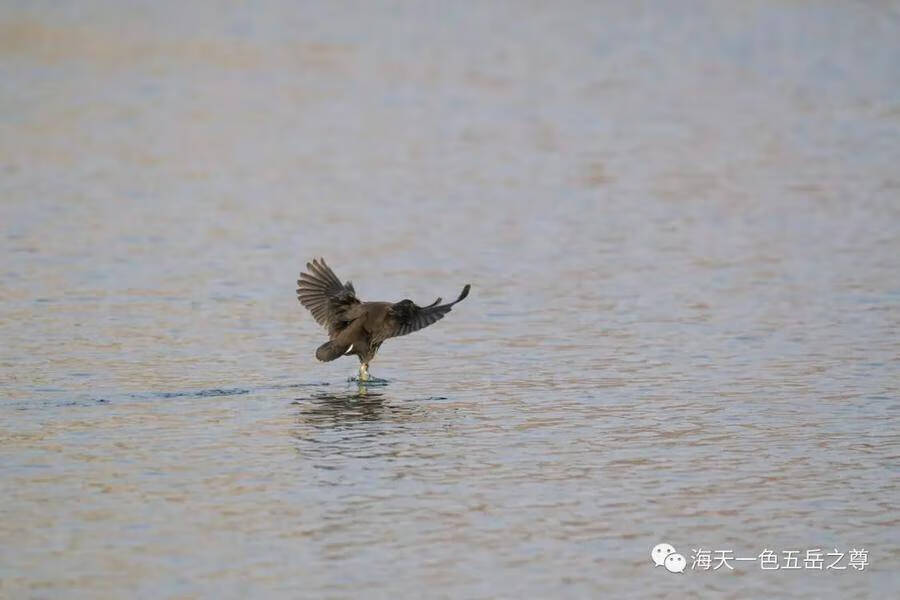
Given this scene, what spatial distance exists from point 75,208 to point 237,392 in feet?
24.6

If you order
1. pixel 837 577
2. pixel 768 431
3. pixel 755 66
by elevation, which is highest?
pixel 755 66

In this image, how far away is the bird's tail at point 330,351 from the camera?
10719 millimetres

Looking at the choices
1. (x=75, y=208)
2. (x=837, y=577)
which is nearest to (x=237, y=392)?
(x=837, y=577)

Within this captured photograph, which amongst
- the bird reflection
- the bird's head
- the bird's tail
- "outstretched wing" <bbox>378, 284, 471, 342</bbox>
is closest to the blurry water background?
the bird reflection

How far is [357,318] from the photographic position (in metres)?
11.2

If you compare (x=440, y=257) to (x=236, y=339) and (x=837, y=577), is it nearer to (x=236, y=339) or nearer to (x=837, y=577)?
(x=236, y=339)

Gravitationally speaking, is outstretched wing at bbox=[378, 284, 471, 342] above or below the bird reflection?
above

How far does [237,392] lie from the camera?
35.7ft

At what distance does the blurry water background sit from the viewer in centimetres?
795

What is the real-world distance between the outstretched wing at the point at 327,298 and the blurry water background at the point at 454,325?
434mm

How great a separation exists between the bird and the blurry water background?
33cm

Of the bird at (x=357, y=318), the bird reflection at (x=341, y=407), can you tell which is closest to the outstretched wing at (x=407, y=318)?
the bird at (x=357, y=318)

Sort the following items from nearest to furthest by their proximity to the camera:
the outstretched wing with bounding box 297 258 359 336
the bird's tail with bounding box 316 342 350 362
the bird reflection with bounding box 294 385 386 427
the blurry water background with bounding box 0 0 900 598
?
the blurry water background with bounding box 0 0 900 598
the bird reflection with bounding box 294 385 386 427
the bird's tail with bounding box 316 342 350 362
the outstretched wing with bounding box 297 258 359 336

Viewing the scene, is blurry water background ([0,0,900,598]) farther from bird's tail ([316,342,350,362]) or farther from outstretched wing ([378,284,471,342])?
outstretched wing ([378,284,471,342])
